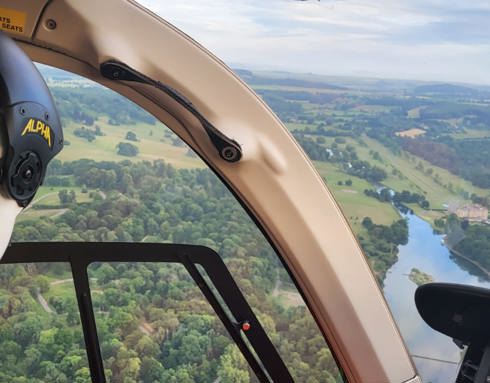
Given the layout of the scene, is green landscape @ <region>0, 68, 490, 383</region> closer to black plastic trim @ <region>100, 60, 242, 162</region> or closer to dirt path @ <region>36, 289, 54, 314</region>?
dirt path @ <region>36, 289, 54, 314</region>

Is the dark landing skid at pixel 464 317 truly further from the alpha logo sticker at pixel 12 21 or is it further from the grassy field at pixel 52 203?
the alpha logo sticker at pixel 12 21

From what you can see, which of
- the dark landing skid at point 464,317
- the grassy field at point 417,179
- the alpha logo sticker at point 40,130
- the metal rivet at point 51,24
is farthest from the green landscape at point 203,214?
the alpha logo sticker at point 40,130

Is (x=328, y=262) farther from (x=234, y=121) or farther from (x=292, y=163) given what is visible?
(x=234, y=121)

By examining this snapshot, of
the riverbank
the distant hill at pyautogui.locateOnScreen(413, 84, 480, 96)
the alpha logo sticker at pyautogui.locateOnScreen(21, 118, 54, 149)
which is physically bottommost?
the riverbank

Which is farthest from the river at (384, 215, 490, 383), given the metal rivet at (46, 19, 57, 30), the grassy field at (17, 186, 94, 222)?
the metal rivet at (46, 19, 57, 30)

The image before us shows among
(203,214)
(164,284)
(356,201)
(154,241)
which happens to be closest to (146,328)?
(164,284)

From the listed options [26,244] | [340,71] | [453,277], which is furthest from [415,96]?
[26,244]
